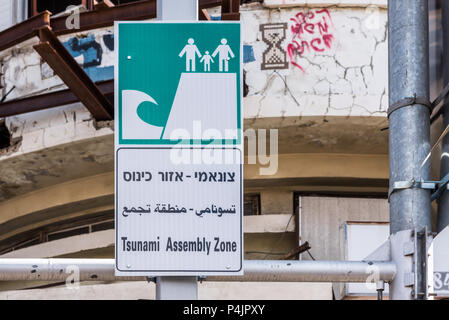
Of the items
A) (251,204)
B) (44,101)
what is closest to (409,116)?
(44,101)

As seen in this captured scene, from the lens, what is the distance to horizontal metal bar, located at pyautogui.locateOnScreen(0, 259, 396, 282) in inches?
144

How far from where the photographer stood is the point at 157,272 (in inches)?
131

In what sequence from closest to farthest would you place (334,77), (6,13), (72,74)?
(72,74) < (334,77) < (6,13)

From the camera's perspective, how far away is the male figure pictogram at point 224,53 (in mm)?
3492

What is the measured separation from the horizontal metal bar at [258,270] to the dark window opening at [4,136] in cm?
701

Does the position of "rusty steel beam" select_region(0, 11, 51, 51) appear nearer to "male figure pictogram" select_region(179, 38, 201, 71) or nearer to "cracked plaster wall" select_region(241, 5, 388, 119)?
"cracked plaster wall" select_region(241, 5, 388, 119)

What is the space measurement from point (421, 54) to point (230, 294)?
19.3 feet

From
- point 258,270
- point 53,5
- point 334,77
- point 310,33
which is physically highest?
point 53,5

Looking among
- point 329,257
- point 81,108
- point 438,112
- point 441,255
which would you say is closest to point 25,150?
point 81,108

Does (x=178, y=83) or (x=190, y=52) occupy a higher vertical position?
(x=190, y=52)

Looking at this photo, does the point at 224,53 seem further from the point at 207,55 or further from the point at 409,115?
the point at 409,115

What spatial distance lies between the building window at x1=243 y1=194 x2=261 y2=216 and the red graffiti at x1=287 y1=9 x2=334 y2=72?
8.30 ft

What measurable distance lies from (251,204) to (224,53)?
812cm

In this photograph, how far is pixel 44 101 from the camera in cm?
994
